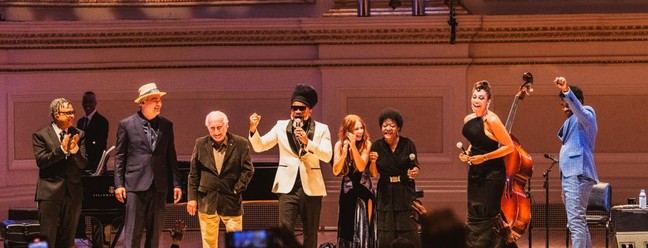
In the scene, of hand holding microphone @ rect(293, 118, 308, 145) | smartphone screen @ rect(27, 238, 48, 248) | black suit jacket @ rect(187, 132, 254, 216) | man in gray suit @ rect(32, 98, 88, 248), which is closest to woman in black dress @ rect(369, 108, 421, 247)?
hand holding microphone @ rect(293, 118, 308, 145)

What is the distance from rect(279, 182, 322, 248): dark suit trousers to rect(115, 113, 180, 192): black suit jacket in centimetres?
94

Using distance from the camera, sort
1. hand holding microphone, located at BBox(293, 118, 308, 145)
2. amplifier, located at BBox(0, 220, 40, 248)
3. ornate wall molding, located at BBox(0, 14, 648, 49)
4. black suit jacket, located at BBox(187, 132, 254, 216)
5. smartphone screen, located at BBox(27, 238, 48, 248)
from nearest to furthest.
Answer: smartphone screen, located at BBox(27, 238, 48, 248) → hand holding microphone, located at BBox(293, 118, 308, 145) → black suit jacket, located at BBox(187, 132, 254, 216) → amplifier, located at BBox(0, 220, 40, 248) → ornate wall molding, located at BBox(0, 14, 648, 49)

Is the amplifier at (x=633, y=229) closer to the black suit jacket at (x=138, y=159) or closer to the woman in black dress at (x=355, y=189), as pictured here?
the woman in black dress at (x=355, y=189)

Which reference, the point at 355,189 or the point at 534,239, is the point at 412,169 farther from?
the point at 534,239

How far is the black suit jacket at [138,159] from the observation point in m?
8.91

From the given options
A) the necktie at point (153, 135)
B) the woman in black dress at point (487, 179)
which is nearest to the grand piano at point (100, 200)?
the necktie at point (153, 135)

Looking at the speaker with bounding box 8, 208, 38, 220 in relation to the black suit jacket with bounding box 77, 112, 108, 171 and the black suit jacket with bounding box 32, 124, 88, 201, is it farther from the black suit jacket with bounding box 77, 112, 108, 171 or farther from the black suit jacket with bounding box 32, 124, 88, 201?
the black suit jacket with bounding box 77, 112, 108, 171

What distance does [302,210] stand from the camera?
9047mm

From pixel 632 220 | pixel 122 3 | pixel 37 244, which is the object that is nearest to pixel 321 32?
pixel 122 3

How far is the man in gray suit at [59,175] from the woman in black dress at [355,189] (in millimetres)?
2038

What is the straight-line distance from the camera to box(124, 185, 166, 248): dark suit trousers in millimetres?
8914

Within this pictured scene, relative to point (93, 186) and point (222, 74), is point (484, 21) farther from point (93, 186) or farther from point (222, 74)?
point (93, 186)

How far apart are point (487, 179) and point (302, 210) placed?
4.83 ft

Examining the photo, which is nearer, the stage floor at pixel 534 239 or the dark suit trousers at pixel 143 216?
the dark suit trousers at pixel 143 216
